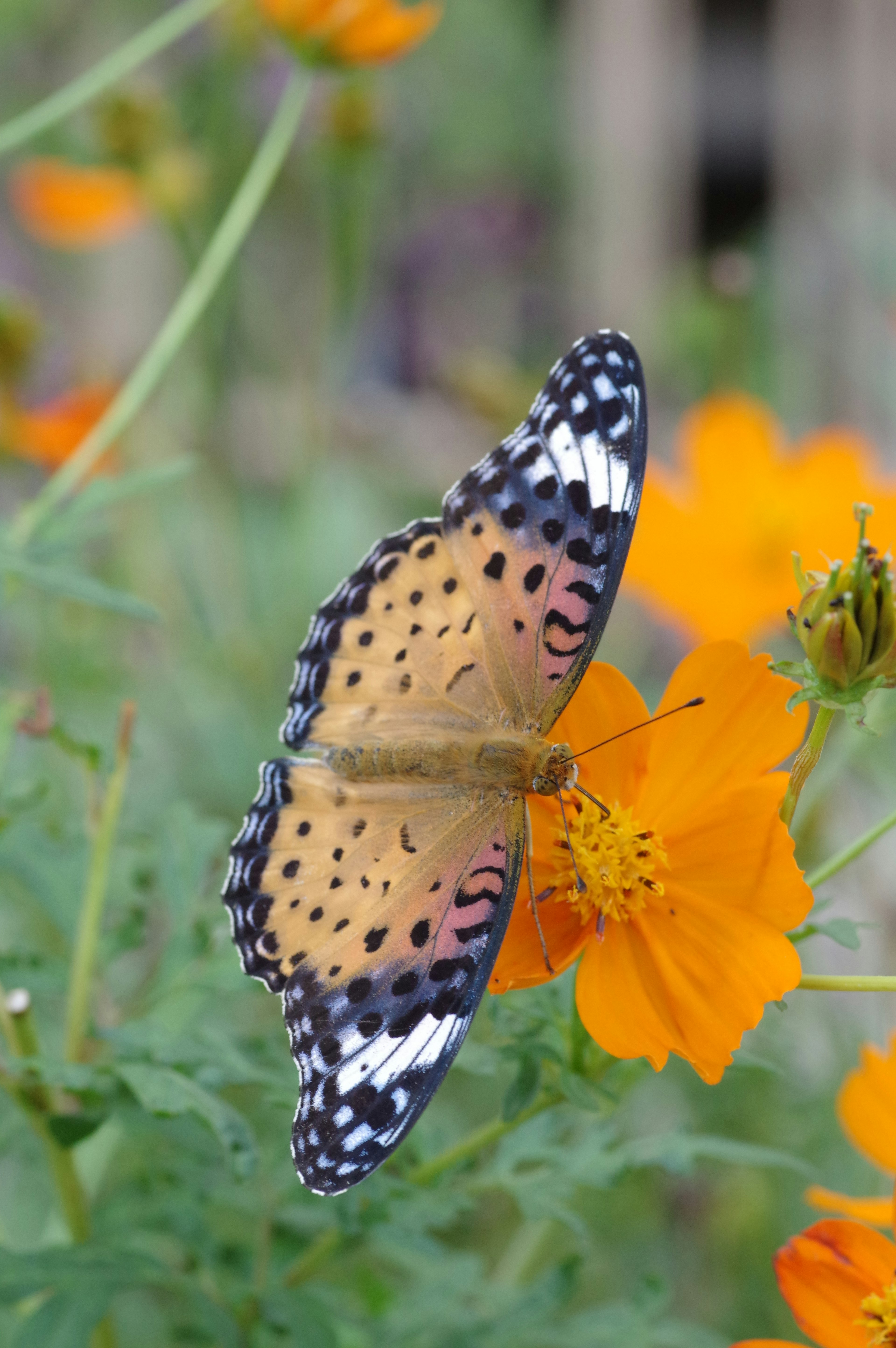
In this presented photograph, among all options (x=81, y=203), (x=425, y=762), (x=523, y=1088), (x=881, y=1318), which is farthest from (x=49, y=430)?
(x=881, y=1318)

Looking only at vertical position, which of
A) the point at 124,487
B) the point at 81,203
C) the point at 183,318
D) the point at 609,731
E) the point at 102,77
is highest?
the point at 81,203

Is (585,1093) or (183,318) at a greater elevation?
(183,318)

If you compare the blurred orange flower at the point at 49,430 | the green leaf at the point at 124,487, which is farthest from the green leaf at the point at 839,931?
the blurred orange flower at the point at 49,430

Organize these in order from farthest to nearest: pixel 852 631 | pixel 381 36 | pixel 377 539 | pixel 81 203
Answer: pixel 377 539 → pixel 81 203 → pixel 381 36 → pixel 852 631

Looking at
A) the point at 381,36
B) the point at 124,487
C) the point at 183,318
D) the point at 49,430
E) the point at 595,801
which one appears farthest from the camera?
the point at 49,430

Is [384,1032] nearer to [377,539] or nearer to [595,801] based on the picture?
[595,801]

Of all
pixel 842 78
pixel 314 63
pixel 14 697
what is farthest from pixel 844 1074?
pixel 842 78

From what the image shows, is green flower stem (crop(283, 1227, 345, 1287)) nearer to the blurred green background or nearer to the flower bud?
the blurred green background

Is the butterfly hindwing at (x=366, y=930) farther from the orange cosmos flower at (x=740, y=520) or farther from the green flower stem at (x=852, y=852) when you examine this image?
the orange cosmos flower at (x=740, y=520)
